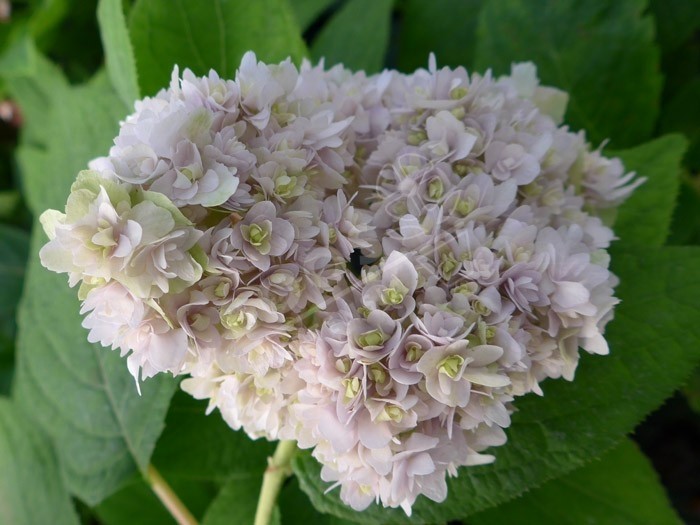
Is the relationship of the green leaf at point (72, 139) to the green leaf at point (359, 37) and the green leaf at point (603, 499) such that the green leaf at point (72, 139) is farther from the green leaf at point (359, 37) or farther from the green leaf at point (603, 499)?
the green leaf at point (603, 499)

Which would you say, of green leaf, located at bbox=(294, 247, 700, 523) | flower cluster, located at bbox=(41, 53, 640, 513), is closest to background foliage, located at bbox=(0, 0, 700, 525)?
green leaf, located at bbox=(294, 247, 700, 523)

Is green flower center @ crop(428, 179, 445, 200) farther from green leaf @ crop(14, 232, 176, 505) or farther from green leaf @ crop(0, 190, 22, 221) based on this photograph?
green leaf @ crop(0, 190, 22, 221)

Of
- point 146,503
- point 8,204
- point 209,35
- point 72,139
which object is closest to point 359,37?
point 209,35

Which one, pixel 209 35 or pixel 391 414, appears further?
pixel 209 35

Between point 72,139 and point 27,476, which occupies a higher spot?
point 72,139

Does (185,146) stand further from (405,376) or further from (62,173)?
(62,173)

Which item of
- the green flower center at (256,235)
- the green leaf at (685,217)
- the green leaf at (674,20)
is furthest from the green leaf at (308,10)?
the green flower center at (256,235)

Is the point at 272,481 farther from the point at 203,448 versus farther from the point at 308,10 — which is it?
the point at 308,10
